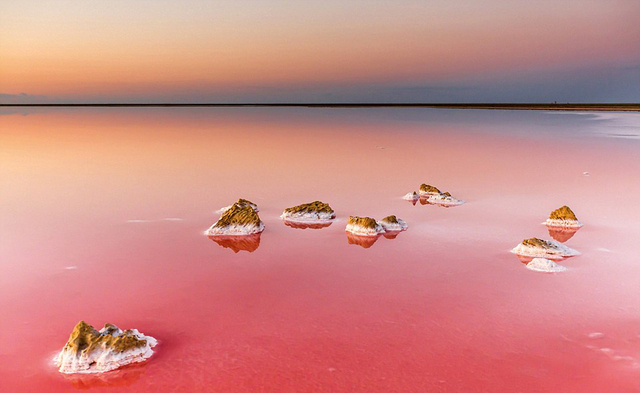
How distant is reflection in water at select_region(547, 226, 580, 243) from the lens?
28.5ft

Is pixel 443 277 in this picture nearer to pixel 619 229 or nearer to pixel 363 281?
pixel 363 281

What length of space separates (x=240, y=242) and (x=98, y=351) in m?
4.04

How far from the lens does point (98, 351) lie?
458 centimetres

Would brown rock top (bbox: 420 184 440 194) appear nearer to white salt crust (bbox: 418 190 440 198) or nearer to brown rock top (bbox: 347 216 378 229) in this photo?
white salt crust (bbox: 418 190 440 198)

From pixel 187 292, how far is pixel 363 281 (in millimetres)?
2195

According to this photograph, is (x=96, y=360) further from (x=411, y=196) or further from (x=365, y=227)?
(x=411, y=196)

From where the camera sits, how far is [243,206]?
10234 millimetres

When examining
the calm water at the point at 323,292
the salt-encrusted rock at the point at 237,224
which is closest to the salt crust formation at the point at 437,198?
the calm water at the point at 323,292

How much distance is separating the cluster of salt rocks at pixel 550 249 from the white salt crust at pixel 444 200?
8.08 feet

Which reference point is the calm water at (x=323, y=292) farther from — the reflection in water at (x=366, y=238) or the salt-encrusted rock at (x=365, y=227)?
the salt-encrusted rock at (x=365, y=227)

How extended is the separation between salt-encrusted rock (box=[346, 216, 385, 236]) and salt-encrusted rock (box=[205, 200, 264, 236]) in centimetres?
160

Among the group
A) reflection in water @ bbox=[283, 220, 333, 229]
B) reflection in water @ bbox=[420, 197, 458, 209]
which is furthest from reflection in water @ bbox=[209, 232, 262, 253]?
reflection in water @ bbox=[420, 197, 458, 209]

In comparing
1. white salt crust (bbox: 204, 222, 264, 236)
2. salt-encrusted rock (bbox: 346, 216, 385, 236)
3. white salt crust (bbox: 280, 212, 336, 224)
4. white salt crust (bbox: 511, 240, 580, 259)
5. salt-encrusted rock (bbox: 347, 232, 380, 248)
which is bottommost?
white salt crust (bbox: 511, 240, 580, 259)

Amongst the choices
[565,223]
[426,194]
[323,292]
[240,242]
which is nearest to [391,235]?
[240,242]
